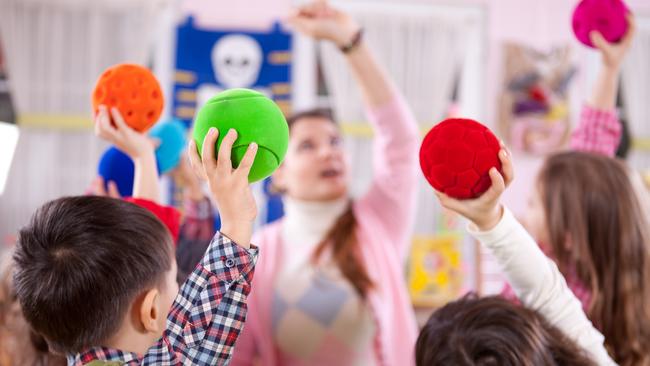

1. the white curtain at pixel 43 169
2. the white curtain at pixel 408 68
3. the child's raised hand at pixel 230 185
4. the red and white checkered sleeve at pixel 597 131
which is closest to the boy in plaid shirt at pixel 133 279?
the child's raised hand at pixel 230 185

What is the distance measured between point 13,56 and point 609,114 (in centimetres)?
284

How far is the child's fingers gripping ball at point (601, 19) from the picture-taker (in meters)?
1.04

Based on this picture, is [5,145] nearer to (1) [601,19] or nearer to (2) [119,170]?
(2) [119,170]

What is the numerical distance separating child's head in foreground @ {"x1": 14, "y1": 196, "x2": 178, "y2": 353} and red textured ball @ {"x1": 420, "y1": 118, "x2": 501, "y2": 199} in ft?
1.12

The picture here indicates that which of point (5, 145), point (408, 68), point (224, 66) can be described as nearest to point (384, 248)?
point (5, 145)

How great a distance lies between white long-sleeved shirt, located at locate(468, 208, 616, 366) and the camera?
811mm

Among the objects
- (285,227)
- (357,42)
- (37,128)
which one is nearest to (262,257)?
(285,227)

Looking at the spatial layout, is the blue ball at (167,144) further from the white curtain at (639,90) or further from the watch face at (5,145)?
the white curtain at (639,90)

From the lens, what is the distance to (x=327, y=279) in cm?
139

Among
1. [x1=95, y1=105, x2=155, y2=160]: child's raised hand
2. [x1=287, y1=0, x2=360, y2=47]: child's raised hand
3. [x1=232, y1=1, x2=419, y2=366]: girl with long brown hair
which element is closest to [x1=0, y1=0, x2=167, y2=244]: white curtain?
[x1=232, y1=1, x2=419, y2=366]: girl with long brown hair

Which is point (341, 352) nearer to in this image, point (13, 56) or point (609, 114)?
point (609, 114)

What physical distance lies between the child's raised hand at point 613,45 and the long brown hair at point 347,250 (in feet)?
2.01

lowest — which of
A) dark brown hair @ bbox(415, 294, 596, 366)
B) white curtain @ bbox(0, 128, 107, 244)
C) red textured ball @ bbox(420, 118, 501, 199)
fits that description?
white curtain @ bbox(0, 128, 107, 244)

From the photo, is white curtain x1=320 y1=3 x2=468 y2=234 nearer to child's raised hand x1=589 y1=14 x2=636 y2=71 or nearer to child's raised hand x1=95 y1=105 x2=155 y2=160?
child's raised hand x1=589 y1=14 x2=636 y2=71
